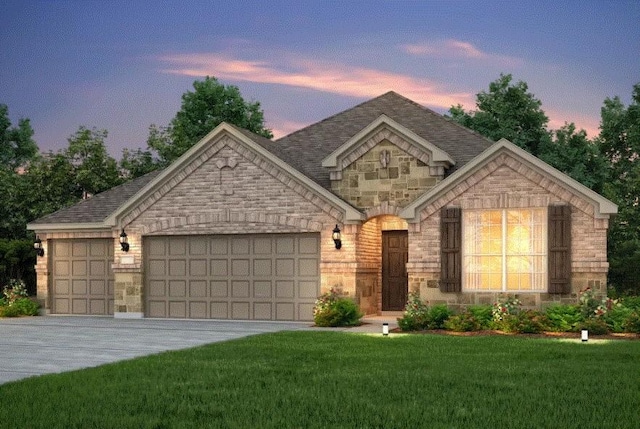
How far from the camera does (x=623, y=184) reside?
39.9m

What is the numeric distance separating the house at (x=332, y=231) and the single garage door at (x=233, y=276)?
36mm

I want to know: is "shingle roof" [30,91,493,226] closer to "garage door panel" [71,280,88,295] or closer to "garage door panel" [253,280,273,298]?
"garage door panel" [71,280,88,295]

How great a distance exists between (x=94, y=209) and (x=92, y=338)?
965cm

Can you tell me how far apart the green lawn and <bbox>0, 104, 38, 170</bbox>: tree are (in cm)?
4871

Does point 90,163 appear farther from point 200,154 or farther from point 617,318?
point 617,318

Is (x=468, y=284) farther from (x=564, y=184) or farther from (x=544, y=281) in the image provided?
(x=564, y=184)

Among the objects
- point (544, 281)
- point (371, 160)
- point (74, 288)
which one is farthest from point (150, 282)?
point (544, 281)

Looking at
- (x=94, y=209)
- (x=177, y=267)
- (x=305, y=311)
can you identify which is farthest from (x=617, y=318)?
(x=94, y=209)

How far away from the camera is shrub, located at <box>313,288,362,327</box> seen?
22.2 meters

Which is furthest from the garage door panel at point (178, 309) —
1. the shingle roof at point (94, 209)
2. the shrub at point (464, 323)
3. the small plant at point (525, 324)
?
the small plant at point (525, 324)

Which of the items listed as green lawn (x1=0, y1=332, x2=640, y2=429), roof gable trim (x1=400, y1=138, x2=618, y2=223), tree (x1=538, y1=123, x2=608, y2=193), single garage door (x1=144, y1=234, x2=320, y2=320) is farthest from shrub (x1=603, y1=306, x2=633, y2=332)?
tree (x1=538, y1=123, x2=608, y2=193)

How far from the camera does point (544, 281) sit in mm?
21297

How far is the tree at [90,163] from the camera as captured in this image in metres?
36.6

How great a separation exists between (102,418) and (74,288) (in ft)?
62.3
